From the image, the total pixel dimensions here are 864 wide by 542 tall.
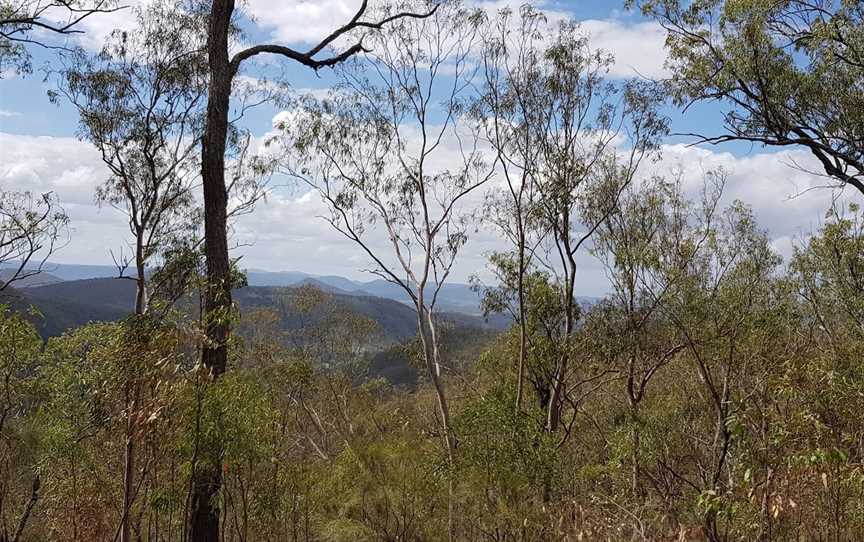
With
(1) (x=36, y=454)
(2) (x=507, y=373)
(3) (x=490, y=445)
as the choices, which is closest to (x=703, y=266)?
(2) (x=507, y=373)

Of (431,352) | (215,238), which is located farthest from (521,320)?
(215,238)

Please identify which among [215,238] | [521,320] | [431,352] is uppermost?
[215,238]

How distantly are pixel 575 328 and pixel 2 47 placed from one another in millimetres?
10400

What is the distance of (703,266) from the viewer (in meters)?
12.4

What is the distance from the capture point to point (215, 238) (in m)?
7.20

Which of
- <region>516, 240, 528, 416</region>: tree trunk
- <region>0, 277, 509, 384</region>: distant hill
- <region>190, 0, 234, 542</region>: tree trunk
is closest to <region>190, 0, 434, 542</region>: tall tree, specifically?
<region>190, 0, 234, 542</region>: tree trunk

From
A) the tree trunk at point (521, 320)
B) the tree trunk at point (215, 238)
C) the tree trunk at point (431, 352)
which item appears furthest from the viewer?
the tree trunk at point (521, 320)

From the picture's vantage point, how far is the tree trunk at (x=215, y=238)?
6195mm

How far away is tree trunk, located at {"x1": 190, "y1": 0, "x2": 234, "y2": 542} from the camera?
20.3 ft

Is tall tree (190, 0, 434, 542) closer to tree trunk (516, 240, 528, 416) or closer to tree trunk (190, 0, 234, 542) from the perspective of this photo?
tree trunk (190, 0, 234, 542)

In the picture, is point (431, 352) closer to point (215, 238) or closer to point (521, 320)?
point (521, 320)

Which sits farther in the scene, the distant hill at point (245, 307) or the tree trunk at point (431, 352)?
the distant hill at point (245, 307)

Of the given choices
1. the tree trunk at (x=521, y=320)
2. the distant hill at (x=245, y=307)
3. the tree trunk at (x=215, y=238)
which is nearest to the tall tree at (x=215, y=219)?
the tree trunk at (x=215, y=238)

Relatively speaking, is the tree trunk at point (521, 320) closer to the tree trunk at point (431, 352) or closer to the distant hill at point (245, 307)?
the tree trunk at point (431, 352)
